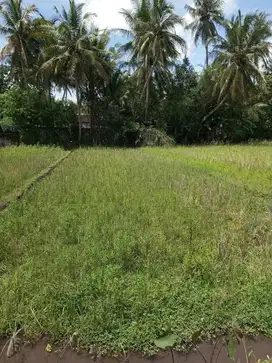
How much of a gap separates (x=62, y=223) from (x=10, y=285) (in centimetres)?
175

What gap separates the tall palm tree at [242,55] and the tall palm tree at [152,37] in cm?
286

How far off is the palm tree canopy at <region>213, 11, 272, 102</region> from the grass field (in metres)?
18.5

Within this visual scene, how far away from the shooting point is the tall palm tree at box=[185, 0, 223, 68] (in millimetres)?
29172

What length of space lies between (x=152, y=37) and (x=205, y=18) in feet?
28.0

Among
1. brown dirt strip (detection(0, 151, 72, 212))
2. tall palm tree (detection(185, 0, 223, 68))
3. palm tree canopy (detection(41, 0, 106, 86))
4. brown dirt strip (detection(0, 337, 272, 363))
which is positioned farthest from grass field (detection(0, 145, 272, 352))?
tall palm tree (detection(185, 0, 223, 68))

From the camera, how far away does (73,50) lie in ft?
74.5

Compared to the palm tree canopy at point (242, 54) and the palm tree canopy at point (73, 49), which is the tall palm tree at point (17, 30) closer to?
the palm tree canopy at point (73, 49)

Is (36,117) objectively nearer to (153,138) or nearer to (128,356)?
(153,138)

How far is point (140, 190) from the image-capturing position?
23.6ft

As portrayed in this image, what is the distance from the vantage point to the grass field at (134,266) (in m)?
2.79

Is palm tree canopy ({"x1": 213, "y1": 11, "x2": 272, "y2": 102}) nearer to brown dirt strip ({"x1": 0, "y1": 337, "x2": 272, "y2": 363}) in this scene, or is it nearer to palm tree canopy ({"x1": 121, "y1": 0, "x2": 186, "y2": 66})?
palm tree canopy ({"x1": 121, "y1": 0, "x2": 186, "y2": 66})

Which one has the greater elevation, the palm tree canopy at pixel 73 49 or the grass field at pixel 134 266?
the palm tree canopy at pixel 73 49

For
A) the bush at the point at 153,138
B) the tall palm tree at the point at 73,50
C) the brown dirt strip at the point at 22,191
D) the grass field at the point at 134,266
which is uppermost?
the tall palm tree at the point at 73,50

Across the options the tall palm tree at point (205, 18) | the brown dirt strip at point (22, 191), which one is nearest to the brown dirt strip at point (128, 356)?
the brown dirt strip at point (22, 191)
